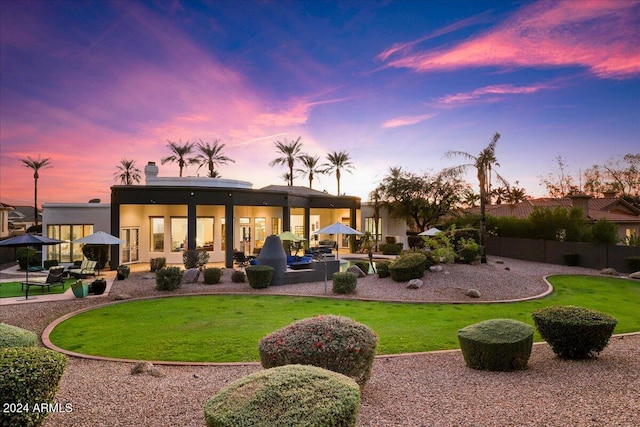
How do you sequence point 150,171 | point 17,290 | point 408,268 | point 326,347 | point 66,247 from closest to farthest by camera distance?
point 326,347 < point 17,290 < point 408,268 < point 66,247 < point 150,171

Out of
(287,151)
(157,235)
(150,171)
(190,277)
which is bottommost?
(190,277)

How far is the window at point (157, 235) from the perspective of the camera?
23.9m

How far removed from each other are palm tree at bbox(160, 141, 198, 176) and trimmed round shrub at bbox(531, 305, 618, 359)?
39.1 m

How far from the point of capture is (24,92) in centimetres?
1550

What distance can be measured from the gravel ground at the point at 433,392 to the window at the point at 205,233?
17.5 metres

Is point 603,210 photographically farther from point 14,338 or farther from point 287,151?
point 14,338

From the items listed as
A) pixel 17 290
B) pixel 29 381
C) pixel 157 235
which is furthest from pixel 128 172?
pixel 29 381

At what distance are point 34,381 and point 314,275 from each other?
1370 cm

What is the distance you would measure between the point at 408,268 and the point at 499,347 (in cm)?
980

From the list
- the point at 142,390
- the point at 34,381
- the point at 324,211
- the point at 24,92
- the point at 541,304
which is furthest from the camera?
the point at 324,211

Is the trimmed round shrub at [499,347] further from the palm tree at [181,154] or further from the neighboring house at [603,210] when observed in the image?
the palm tree at [181,154]

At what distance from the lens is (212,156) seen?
4069 centimetres

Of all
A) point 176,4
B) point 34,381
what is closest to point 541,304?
point 34,381

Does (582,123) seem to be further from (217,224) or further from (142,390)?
(142,390)
